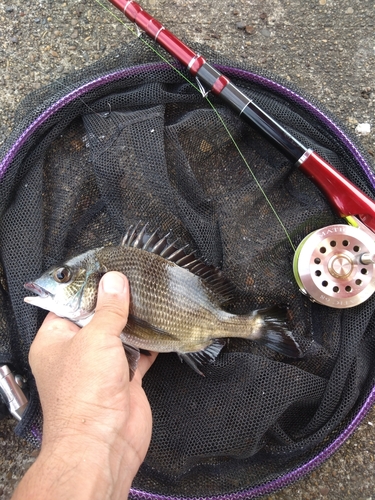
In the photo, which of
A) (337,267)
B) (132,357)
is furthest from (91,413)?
(337,267)

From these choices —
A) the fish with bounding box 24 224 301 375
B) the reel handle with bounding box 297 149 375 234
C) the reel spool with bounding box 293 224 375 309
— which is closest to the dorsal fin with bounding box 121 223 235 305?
the fish with bounding box 24 224 301 375

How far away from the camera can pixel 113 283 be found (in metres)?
2.12

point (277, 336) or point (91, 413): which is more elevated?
point (277, 336)

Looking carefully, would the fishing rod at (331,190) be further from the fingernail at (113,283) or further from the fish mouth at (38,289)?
the fish mouth at (38,289)

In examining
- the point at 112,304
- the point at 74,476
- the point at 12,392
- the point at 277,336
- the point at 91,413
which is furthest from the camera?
the point at 277,336

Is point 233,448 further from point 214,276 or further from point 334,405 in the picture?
point 214,276

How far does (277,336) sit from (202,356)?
1.39 ft

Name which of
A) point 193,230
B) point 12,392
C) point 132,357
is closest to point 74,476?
point 132,357

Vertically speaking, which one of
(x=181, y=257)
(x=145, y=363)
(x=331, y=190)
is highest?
(x=331, y=190)

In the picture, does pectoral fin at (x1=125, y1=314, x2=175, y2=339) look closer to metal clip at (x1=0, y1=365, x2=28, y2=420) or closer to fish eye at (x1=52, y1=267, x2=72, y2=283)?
fish eye at (x1=52, y1=267, x2=72, y2=283)

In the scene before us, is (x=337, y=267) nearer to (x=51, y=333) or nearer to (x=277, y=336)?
(x=277, y=336)

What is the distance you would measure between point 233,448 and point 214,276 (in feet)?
3.03

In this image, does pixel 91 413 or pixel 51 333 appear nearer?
pixel 91 413

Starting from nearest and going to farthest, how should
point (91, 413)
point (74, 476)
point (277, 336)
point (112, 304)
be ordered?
1. point (74, 476)
2. point (91, 413)
3. point (112, 304)
4. point (277, 336)
